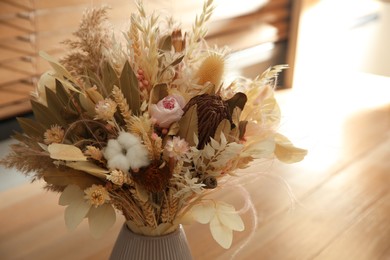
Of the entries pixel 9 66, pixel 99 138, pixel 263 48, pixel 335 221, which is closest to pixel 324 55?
pixel 263 48

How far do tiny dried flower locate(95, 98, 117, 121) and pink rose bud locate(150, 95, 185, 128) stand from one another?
0.05m

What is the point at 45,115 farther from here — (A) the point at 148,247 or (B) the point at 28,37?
(B) the point at 28,37

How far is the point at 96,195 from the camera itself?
0.72 meters

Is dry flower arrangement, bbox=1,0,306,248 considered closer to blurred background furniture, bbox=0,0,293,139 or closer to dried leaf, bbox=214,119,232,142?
dried leaf, bbox=214,119,232,142

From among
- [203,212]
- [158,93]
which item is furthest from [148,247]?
[158,93]

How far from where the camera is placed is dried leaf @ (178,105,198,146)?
29.2 inches

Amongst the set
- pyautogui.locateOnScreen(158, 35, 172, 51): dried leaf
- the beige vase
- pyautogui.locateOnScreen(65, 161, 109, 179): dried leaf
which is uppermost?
pyautogui.locateOnScreen(158, 35, 172, 51): dried leaf

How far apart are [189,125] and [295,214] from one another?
643mm

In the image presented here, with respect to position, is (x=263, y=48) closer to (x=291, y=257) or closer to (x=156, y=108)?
(x=291, y=257)

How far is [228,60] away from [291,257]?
0.47 meters

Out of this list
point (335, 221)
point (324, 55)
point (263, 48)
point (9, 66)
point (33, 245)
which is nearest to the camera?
point (33, 245)

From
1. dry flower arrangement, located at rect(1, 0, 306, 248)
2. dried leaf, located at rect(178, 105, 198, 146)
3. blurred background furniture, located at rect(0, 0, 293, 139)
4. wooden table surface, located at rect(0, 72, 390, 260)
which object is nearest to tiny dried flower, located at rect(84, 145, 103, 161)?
dry flower arrangement, located at rect(1, 0, 306, 248)

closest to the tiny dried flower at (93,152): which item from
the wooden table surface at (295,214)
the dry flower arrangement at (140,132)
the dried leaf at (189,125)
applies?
the dry flower arrangement at (140,132)

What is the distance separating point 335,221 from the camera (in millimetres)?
1298
